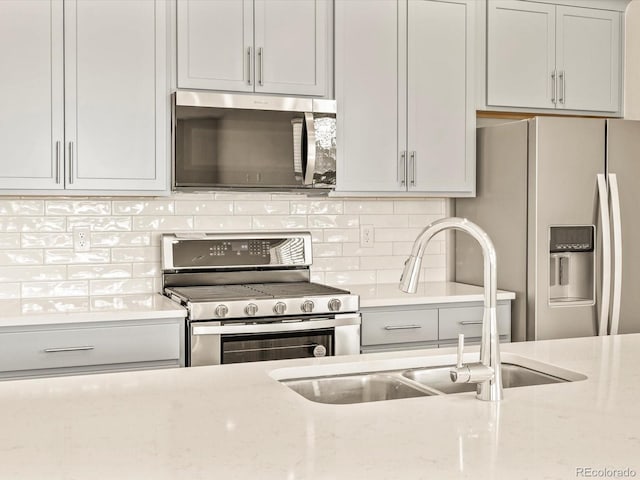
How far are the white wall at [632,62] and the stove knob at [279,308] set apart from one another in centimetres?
246

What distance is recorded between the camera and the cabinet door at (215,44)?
11.2 ft

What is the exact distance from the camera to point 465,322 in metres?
3.68

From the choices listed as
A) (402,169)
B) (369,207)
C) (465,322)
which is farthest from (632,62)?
(465,322)

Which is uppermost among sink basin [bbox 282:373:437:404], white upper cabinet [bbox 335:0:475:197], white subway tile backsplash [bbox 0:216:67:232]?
white upper cabinet [bbox 335:0:475:197]

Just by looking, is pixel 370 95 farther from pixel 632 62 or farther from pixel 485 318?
pixel 485 318

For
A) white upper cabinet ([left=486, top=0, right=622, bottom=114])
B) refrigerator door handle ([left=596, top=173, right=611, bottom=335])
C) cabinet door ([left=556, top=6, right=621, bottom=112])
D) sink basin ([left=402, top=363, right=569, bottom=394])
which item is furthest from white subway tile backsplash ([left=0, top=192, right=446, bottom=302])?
sink basin ([left=402, top=363, right=569, bottom=394])

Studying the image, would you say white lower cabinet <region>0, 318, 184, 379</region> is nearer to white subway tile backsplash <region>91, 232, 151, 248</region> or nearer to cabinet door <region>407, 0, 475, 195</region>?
white subway tile backsplash <region>91, 232, 151, 248</region>

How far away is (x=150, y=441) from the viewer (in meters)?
1.34

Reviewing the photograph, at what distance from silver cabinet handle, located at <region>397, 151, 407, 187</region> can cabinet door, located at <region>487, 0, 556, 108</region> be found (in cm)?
61

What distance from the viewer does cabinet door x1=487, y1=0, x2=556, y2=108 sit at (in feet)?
13.3

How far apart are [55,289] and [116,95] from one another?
3.24ft

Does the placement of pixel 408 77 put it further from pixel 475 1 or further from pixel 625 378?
pixel 625 378

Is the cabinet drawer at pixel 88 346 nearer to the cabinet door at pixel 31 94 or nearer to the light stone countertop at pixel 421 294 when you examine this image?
the cabinet door at pixel 31 94

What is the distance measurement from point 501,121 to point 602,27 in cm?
77
